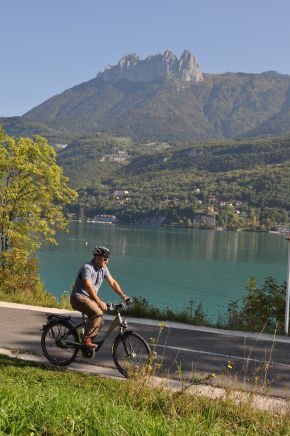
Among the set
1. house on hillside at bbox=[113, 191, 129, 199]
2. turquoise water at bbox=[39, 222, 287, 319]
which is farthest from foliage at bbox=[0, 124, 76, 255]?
house on hillside at bbox=[113, 191, 129, 199]

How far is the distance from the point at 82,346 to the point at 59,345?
15.4 inches

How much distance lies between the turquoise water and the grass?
22.2 m

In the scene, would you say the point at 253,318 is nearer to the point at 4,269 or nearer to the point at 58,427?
the point at 4,269

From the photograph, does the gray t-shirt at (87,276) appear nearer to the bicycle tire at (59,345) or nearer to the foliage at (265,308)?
the bicycle tire at (59,345)

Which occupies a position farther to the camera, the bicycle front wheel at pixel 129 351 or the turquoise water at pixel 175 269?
the turquoise water at pixel 175 269

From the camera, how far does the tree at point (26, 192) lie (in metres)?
17.9

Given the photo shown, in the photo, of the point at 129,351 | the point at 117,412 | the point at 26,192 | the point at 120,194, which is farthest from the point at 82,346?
the point at 120,194

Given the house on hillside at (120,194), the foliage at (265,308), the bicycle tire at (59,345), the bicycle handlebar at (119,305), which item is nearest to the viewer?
the bicycle handlebar at (119,305)

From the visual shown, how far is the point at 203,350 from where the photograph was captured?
8688mm

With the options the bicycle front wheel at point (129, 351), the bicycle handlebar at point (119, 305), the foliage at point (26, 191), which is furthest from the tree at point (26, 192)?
the bicycle front wheel at point (129, 351)

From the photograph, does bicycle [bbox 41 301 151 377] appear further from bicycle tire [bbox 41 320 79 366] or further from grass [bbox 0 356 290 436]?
grass [bbox 0 356 290 436]

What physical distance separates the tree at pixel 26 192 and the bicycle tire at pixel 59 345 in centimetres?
1030

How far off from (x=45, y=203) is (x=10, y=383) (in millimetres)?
13079

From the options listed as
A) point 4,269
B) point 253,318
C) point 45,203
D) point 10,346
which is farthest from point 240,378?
point 45,203
